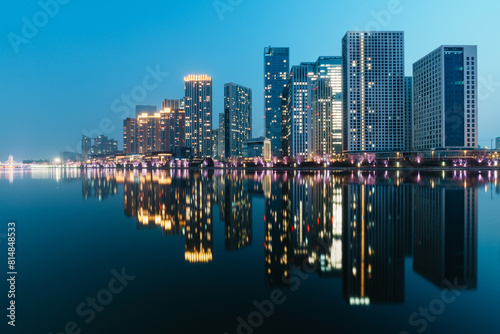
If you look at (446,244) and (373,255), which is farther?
(446,244)

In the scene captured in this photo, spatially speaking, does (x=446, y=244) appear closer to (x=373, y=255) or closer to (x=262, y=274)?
(x=373, y=255)

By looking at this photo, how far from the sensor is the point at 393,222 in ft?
58.2

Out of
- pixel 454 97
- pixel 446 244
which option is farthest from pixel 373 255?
pixel 454 97

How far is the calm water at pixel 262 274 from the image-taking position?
7348 mm

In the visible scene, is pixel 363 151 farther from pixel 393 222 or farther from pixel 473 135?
pixel 393 222

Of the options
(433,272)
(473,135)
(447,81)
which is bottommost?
(433,272)

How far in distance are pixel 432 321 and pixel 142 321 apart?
22.9ft

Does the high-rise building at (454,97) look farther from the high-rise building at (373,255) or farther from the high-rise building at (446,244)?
the high-rise building at (373,255)

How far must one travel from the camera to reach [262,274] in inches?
411

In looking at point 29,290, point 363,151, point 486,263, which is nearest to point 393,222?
point 486,263

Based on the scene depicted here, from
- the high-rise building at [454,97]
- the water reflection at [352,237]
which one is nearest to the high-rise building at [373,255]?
the water reflection at [352,237]

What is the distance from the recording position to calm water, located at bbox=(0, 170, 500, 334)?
7.35 meters

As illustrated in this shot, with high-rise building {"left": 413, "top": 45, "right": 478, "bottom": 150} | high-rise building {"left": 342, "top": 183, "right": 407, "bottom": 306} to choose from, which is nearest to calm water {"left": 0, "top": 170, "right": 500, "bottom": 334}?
high-rise building {"left": 342, "top": 183, "right": 407, "bottom": 306}

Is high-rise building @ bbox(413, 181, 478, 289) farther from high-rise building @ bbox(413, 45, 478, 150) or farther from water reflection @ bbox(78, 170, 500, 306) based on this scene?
high-rise building @ bbox(413, 45, 478, 150)
